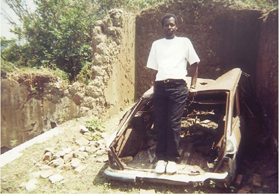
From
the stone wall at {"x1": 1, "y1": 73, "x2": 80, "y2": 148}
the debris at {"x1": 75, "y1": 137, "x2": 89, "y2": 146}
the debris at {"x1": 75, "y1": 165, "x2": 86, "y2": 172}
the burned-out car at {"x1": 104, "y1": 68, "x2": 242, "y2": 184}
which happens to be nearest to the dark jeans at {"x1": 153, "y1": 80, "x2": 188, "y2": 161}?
the burned-out car at {"x1": 104, "y1": 68, "x2": 242, "y2": 184}

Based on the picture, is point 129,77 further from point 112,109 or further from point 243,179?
point 243,179

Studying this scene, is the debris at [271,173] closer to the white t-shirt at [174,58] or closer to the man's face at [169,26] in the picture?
the white t-shirt at [174,58]

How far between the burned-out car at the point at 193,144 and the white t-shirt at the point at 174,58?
0.46 metres

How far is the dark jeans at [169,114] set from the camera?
10.5ft

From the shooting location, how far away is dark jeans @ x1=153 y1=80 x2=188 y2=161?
319 centimetres

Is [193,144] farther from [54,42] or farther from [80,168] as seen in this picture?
[54,42]

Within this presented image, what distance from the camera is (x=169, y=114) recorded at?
3.23 meters

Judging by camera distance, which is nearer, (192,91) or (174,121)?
(174,121)

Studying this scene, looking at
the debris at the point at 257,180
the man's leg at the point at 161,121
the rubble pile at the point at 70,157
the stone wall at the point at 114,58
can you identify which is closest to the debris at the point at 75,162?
the rubble pile at the point at 70,157

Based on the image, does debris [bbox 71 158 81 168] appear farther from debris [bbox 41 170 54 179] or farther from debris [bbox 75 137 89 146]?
debris [bbox 75 137 89 146]

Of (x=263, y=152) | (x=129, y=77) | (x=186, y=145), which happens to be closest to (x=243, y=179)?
(x=263, y=152)

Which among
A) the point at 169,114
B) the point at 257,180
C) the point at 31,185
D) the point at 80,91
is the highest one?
the point at 169,114

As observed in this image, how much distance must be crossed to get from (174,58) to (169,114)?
79cm

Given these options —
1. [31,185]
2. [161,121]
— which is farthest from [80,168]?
[161,121]
